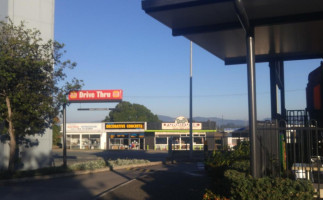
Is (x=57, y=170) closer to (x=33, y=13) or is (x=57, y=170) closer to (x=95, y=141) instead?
(x=33, y=13)

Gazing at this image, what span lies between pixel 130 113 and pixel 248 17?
83828 mm

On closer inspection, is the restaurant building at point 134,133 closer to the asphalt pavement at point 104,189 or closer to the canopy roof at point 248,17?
the asphalt pavement at point 104,189

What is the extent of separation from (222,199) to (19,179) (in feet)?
33.1

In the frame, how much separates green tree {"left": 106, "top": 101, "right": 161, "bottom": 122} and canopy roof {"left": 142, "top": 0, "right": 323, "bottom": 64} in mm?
75797

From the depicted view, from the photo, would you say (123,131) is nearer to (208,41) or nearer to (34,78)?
(34,78)

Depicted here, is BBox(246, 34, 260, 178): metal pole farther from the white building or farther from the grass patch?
the white building

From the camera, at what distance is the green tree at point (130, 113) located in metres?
90.2

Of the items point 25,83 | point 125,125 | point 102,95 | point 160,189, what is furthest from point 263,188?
point 125,125

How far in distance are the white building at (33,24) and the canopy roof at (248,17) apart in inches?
431

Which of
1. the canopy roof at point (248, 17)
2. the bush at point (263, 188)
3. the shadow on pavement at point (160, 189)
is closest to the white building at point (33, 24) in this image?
the shadow on pavement at point (160, 189)

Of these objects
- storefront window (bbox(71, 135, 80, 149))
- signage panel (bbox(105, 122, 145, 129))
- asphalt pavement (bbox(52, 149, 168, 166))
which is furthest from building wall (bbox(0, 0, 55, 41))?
storefront window (bbox(71, 135, 80, 149))

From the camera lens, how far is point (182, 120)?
2137 inches

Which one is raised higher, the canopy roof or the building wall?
the building wall

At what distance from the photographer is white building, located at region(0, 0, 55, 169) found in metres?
19.0
